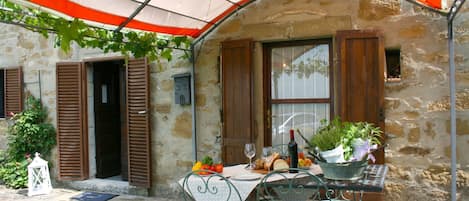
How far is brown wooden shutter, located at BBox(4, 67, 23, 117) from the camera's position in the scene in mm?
5984

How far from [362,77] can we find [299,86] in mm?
689

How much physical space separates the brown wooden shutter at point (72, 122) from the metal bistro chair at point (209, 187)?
3347 mm

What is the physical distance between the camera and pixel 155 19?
3.90 meters

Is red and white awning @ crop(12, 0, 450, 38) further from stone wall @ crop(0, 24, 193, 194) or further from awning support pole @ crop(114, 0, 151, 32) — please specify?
stone wall @ crop(0, 24, 193, 194)

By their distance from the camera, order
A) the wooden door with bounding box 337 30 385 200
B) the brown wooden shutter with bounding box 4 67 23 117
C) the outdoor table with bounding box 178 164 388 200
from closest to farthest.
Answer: the outdoor table with bounding box 178 164 388 200 → the wooden door with bounding box 337 30 385 200 → the brown wooden shutter with bounding box 4 67 23 117

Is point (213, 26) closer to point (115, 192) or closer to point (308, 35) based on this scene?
point (308, 35)

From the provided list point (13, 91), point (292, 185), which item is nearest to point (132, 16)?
point (292, 185)

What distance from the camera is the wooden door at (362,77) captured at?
3809mm

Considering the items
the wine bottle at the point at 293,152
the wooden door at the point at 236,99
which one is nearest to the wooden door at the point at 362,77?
the wooden door at the point at 236,99

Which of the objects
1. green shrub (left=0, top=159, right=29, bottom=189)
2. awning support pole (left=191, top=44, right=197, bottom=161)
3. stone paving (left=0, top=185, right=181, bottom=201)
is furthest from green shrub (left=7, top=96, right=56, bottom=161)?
awning support pole (left=191, top=44, right=197, bottom=161)

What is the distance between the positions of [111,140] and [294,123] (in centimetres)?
305

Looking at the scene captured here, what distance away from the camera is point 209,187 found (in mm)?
2658

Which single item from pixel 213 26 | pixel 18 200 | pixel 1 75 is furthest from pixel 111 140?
pixel 213 26

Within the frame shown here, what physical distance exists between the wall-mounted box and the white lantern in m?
2.14
